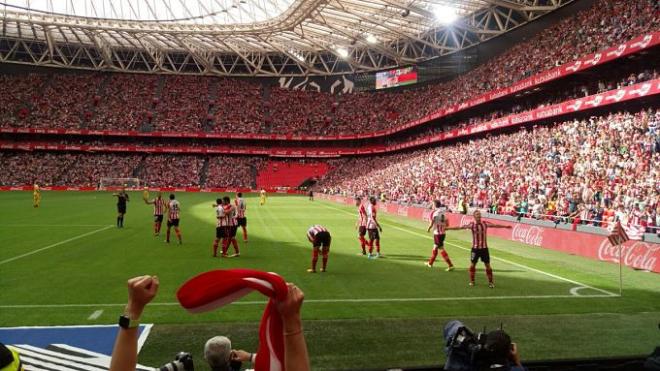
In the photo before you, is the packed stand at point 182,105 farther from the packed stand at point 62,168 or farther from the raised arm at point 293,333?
the raised arm at point 293,333

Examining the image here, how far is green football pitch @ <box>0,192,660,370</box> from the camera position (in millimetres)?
8312

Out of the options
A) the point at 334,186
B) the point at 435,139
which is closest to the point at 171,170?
the point at 334,186

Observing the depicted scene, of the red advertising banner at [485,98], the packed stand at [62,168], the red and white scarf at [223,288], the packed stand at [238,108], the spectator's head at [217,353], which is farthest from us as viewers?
the packed stand at [238,108]

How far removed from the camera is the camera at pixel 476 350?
3.69 m

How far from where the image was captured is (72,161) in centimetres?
7638

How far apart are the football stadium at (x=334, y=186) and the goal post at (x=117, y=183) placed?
0.33 meters

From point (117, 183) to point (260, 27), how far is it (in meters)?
34.3

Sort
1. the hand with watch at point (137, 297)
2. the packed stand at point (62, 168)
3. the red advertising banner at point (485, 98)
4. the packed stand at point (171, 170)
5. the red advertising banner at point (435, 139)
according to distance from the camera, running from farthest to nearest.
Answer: the packed stand at point (171, 170), the packed stand at point (62, 168), the red advertising banner at point (435, 139), the red advertising banner at point (485, 98), the hand with watch at point (137, 297)

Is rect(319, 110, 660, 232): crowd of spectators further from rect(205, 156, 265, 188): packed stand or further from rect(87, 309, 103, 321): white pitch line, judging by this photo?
rect(205, 156, 265, 188): packed stand

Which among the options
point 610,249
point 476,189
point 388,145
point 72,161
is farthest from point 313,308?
point 72,161

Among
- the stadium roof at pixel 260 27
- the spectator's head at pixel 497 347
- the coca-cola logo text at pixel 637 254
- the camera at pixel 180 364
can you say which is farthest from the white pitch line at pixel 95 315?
the stadium roof at pixel 260 27

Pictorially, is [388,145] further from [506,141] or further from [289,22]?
[506,141]

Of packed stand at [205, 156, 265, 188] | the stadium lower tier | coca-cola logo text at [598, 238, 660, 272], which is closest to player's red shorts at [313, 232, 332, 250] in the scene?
coca-cola logo text at [598, 238, 660, 272]

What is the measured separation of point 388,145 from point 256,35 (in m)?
27.4
